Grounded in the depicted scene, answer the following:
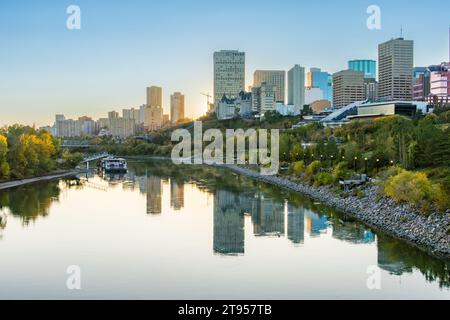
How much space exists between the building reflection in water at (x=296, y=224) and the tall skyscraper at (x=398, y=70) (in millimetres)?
84022

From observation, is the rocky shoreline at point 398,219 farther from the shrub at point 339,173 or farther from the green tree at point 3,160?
the green tree at point 3,160

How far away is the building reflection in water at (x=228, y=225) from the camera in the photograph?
15906 millimetres

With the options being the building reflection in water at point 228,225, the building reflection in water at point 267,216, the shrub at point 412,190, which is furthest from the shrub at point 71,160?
the shrub at point 412,190

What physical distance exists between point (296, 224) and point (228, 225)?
2377mm

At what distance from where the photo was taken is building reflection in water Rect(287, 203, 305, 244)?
17.3 m

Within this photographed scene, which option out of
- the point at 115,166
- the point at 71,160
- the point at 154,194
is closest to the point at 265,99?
the point at 115,166

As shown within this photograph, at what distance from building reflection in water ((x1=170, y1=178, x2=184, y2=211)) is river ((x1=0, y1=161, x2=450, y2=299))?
0.98ft

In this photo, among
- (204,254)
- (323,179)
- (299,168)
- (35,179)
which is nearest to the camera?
(204,254)

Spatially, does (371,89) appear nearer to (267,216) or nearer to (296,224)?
(267,216)

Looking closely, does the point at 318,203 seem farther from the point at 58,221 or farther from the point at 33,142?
the point at 33,142

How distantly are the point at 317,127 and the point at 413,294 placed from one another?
154 ft

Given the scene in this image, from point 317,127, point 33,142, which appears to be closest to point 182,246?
point 33,142

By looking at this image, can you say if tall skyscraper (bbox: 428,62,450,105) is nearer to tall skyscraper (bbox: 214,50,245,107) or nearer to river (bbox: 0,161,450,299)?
river (bbox: 0,161,450,299)

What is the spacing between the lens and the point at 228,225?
19750 mm
